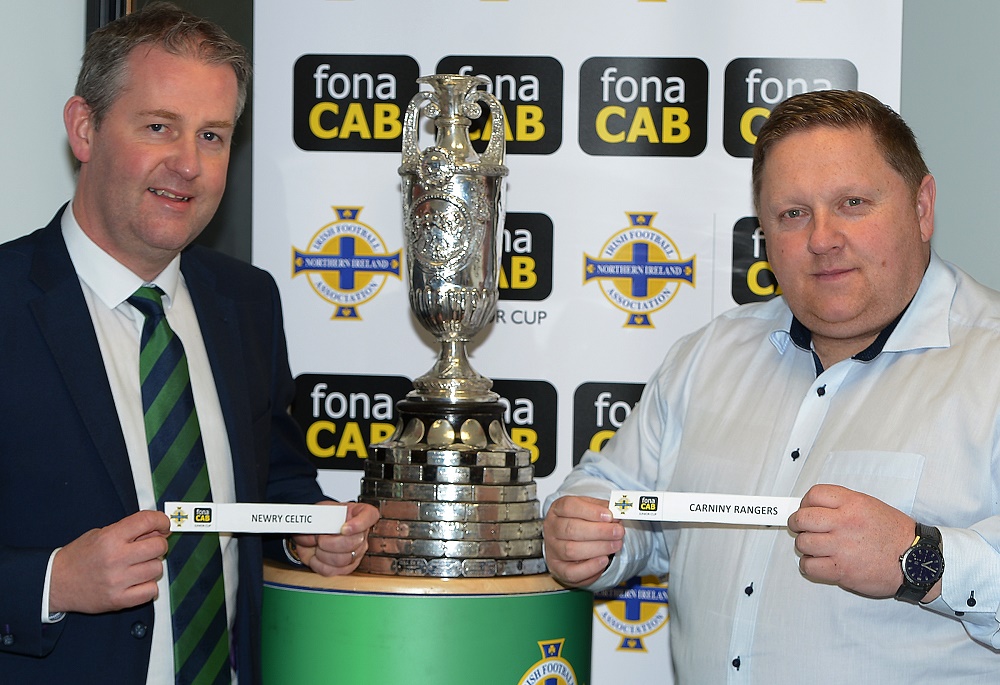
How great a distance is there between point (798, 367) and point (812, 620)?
1.60ft

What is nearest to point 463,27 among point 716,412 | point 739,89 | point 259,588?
point 739,89

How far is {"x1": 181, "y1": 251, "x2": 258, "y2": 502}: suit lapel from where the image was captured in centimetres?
218

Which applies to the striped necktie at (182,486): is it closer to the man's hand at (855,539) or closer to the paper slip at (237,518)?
the paper slip at (237,518)

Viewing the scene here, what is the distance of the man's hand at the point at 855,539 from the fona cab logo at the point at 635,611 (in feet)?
3.04

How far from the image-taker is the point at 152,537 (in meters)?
1.82

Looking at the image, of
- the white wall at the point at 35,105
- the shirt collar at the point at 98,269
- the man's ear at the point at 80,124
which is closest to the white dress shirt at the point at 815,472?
the shirt collar at the point at 98,269

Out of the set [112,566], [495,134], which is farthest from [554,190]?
[112,566]

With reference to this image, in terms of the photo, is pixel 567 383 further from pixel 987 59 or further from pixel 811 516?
pixel 987 59

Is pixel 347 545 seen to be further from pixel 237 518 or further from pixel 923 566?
pixel 923 566

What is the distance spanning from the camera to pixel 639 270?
2.69 metres

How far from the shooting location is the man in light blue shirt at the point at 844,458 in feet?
5.96

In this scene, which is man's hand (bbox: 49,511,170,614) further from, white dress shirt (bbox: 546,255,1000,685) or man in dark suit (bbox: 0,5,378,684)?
white dress shirt (bbox: 546,255,1000,685)

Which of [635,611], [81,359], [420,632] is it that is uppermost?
[81,359]

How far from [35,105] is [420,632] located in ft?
5.34
